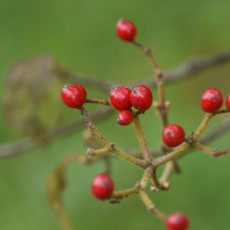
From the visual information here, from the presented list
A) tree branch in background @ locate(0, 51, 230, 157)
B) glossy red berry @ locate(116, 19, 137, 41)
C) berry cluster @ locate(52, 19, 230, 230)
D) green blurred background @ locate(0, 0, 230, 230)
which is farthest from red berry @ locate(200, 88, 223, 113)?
green blurred background @ locate(0, 0, 230, 230)

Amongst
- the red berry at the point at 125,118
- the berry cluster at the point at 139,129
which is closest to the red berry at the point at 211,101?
the berry cluster at the point at 139,129

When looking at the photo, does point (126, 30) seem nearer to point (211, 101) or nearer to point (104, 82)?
point (211, 101)

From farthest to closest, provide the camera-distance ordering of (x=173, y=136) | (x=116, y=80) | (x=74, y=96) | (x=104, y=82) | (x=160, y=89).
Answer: (x=116, y=80), (x=104, y=82), (x=160, y=89), (x=74, y=96), (x=173, y=136)

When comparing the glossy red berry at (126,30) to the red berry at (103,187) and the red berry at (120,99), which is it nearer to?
the red berry at (120,99)

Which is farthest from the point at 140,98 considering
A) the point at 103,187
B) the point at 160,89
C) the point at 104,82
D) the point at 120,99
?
the point at 104,82

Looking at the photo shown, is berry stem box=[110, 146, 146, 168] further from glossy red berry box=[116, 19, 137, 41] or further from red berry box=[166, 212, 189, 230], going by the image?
glossy red berry box=[116, 19, 137, 41]

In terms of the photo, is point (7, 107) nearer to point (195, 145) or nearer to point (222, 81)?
point (195, 145)

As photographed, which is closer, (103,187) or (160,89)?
(103,187)

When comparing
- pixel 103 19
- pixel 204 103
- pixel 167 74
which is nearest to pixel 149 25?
pixel 103 19

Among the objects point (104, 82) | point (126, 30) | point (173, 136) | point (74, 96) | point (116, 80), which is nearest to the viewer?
point (173, 136)
